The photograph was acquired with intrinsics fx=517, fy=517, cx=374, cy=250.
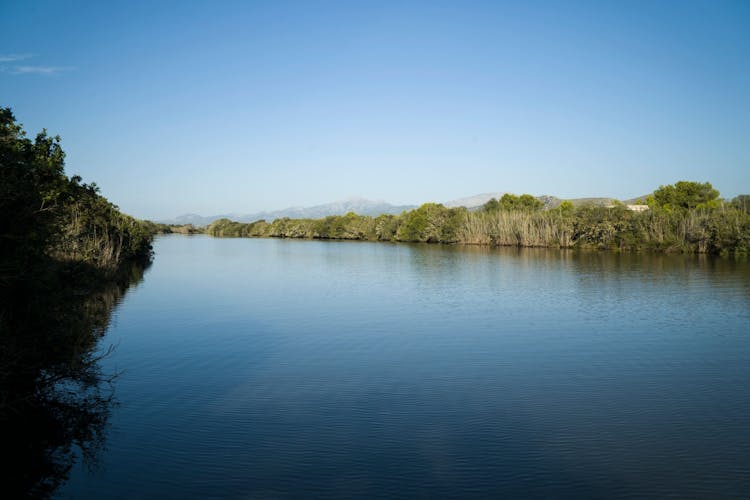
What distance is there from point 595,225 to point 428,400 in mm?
55333

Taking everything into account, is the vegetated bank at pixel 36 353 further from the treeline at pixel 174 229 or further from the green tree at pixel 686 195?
the treeline at pixel 174 229

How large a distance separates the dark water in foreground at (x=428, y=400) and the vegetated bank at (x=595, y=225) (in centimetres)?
3289

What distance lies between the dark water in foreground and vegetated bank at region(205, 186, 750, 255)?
32.9 m

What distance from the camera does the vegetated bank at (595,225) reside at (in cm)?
4884

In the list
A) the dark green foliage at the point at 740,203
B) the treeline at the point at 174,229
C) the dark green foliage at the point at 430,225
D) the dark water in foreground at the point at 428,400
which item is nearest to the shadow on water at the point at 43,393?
the dark water in foreground at the point at 428,400

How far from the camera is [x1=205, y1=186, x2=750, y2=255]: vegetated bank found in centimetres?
Answer: 4884

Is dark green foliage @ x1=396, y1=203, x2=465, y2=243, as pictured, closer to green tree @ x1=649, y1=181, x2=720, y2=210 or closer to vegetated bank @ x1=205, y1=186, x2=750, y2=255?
vegetated bank @ x1=205, y1=186, x2=750, y2=255

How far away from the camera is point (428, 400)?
966 cm

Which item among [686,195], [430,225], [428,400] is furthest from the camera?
[430,225]

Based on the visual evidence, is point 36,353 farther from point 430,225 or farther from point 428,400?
point 430,225

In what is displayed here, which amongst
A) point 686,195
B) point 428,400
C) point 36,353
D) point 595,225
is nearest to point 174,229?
point 595,225

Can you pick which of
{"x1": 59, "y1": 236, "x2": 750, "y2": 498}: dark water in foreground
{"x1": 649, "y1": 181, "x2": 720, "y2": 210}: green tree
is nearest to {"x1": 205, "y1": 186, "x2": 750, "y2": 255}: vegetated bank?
{"x1": 649, "y1": 181, "x2": 720, "y2": 210}: green tree

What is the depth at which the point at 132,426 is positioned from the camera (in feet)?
27.7

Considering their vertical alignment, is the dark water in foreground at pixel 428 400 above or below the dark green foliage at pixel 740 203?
below
